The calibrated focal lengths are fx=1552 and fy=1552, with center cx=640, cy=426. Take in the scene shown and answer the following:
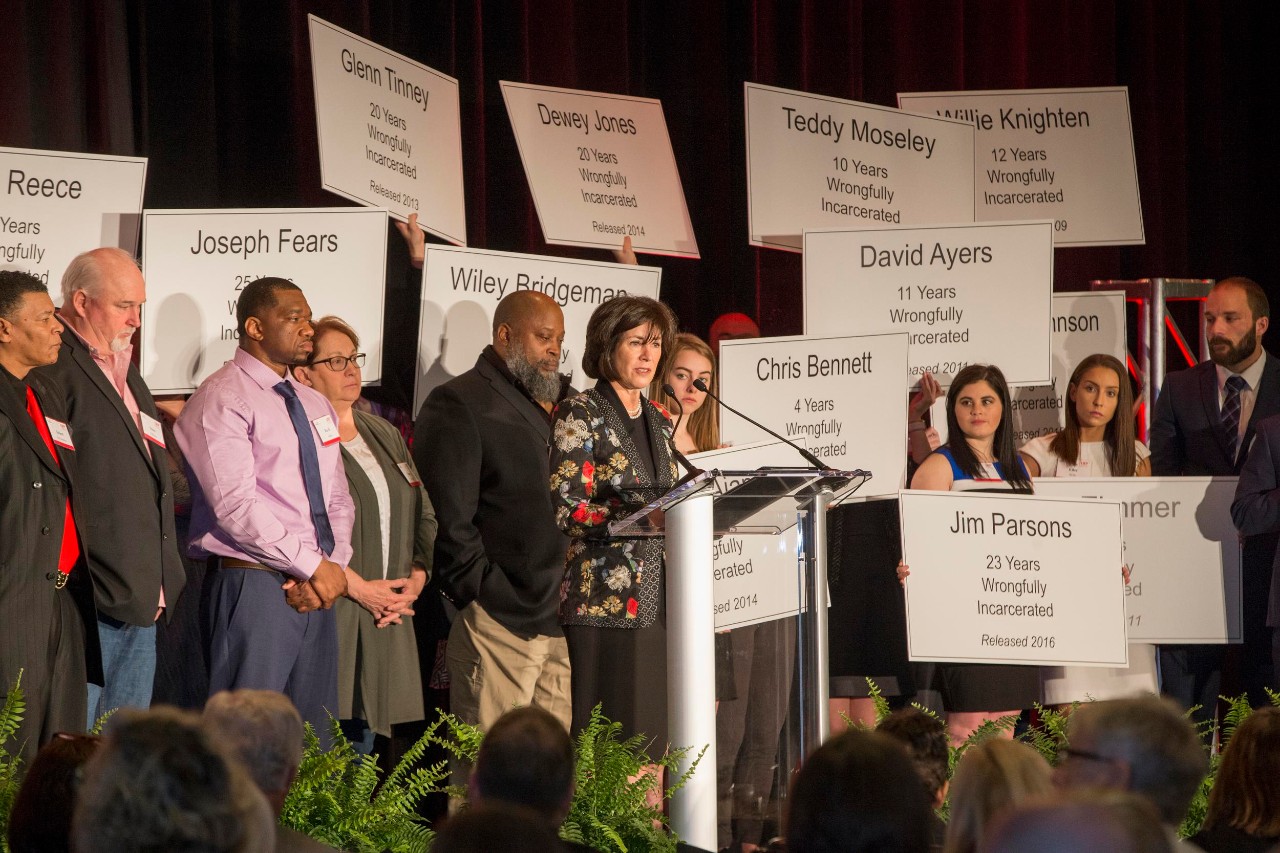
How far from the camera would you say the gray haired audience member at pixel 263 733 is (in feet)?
8.34

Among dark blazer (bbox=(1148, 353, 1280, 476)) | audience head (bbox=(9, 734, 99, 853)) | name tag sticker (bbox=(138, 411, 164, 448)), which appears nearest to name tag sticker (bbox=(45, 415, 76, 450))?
name tag sticker (bbox=(138, 411, 164, 448))

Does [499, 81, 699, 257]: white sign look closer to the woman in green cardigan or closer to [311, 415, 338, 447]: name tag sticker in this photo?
the woman in green cardigan

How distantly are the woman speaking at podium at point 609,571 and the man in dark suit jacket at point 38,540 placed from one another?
129cm

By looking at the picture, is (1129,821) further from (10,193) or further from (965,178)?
(965,178)

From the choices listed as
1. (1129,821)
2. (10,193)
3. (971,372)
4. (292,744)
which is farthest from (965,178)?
(1129,821)

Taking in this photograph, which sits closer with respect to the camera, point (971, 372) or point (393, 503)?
point (393, 503)

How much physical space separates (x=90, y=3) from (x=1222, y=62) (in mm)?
5858

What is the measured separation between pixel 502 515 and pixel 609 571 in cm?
118

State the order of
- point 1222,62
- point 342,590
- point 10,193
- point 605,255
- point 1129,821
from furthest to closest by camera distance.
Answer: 1. point 1222,62
2. point 605,255
3. point 10,193
4. point 342,590
5. point 1129,821

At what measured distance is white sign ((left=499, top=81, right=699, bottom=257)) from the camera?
6258mm

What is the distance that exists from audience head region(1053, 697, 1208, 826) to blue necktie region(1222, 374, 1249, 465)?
403 centimetres

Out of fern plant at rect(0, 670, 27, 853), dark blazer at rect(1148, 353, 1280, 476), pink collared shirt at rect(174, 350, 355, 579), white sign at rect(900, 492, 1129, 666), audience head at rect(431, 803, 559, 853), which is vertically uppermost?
dark blazer at rect(1148, 353, 1280, 476)

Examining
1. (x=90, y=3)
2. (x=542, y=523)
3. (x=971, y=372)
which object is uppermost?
(x=90, y=3)

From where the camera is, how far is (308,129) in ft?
21.1
